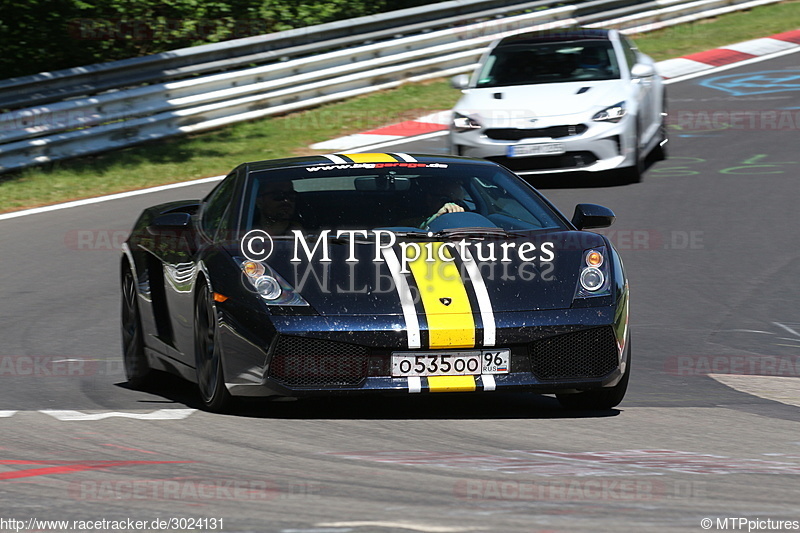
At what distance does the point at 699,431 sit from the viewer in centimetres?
596

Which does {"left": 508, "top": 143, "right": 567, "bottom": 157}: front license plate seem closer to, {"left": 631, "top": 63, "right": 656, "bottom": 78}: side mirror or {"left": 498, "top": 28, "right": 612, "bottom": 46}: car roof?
{"left": 631, "top": 63, "right": 656, "bottom": 78}: side mirror

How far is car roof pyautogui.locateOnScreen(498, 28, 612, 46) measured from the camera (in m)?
14.7

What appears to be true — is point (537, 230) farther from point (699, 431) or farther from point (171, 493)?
point (171, 493)

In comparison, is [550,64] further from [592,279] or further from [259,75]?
[592,279]

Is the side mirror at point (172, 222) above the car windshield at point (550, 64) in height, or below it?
above

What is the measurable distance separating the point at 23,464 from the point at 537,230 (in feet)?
9.51

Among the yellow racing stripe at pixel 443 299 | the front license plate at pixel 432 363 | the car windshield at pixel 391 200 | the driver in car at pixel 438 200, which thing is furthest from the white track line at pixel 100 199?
the front license plate at pixel 432 363

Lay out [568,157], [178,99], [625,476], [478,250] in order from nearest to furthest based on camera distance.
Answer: [625,476] → [478,250] → [568,157] → [178,99]

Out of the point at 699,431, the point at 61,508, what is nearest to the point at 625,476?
the point at 699,431

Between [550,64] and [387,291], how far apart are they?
8.53 meters

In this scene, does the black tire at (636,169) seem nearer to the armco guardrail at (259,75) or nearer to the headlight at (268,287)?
the armco guardrail at (259,75)

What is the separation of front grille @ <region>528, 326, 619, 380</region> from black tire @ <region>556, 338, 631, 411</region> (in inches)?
7.3

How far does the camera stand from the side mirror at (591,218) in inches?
283

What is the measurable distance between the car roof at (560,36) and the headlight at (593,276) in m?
8.48
